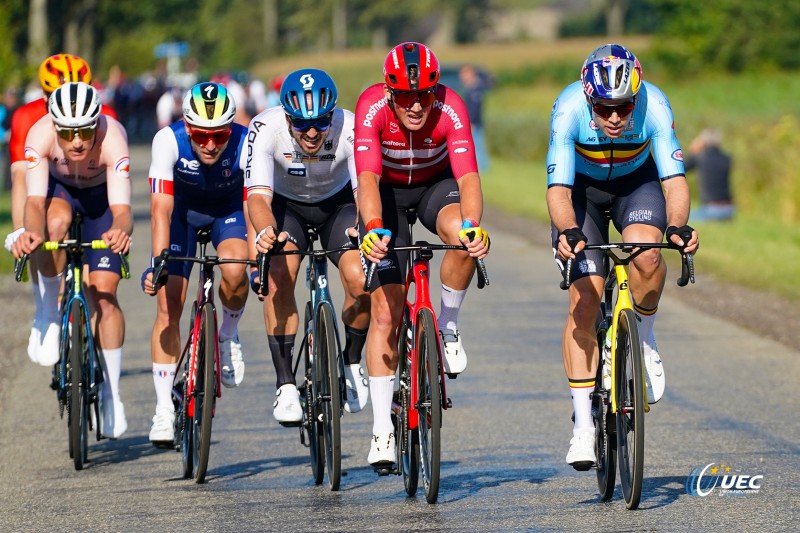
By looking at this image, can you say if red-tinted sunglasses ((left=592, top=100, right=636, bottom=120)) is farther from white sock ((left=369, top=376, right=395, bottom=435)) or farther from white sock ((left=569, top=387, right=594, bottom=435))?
white sock ((left=369, top=376, right=395, bottom=435))

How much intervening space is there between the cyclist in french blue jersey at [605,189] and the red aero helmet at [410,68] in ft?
2.11

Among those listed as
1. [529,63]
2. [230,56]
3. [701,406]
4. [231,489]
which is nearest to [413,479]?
[231,489]

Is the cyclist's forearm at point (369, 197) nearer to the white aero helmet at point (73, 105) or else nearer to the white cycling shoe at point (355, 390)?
the white cycling shoe at point (355, 390)

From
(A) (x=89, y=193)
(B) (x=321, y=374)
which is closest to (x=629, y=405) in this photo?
(B) (x=321, y=374)

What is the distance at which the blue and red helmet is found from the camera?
281 inches

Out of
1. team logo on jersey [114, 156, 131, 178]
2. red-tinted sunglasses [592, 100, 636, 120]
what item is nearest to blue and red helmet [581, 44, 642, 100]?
red-tinted sunglasses [592, 100, 636, 120]

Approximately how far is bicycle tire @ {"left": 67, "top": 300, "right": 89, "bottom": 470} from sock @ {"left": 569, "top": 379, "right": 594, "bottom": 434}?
2914mm

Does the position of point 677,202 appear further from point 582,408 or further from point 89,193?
point 89,193

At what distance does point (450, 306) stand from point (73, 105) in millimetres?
2538

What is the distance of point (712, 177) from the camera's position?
72.7ft

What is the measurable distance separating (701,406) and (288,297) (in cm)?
320

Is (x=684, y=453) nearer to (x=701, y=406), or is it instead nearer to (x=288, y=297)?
(x=701, y=406)

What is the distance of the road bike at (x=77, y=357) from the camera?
880 centimetres

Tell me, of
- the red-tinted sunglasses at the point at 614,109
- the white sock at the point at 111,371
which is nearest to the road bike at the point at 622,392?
the red-tinted sunglasses at the point at 614,109
